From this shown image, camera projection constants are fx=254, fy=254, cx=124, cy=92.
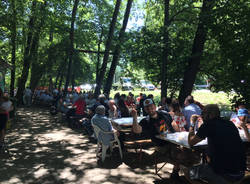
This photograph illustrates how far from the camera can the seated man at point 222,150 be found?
3071mm

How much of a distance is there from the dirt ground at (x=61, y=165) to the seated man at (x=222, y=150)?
2.04 m

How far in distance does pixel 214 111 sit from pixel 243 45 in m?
5.68

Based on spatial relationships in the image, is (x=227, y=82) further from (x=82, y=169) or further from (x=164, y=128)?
(x=82, y=169)

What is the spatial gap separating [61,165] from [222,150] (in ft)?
13.9

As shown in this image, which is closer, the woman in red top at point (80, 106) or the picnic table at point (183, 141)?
the picnic table at point (183, 141)

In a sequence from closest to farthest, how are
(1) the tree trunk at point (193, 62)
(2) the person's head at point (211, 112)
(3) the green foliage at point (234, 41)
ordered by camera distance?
(2) the person's head at point (211, 112) → (3) the green foliage at point (234, 41) → (1) the tree trunk at point (193, 62)

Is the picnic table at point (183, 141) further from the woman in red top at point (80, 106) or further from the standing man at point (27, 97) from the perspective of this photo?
the standing man at point (27, 97)

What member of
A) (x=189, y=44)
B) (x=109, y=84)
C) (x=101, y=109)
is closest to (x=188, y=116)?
(x=101, y=109)

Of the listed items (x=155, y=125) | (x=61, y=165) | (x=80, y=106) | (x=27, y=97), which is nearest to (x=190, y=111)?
(x=155, y=125)

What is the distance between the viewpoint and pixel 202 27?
33.7 ft

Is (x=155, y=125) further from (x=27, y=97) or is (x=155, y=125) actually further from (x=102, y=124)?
(x=27, y=97)

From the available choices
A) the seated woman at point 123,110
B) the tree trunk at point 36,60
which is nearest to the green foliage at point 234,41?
the seated woman at point 123,110

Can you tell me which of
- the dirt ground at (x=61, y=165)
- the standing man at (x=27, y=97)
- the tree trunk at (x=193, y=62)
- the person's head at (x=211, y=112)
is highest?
the tree trunk at (x=193, y=62)

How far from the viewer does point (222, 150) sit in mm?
3090
